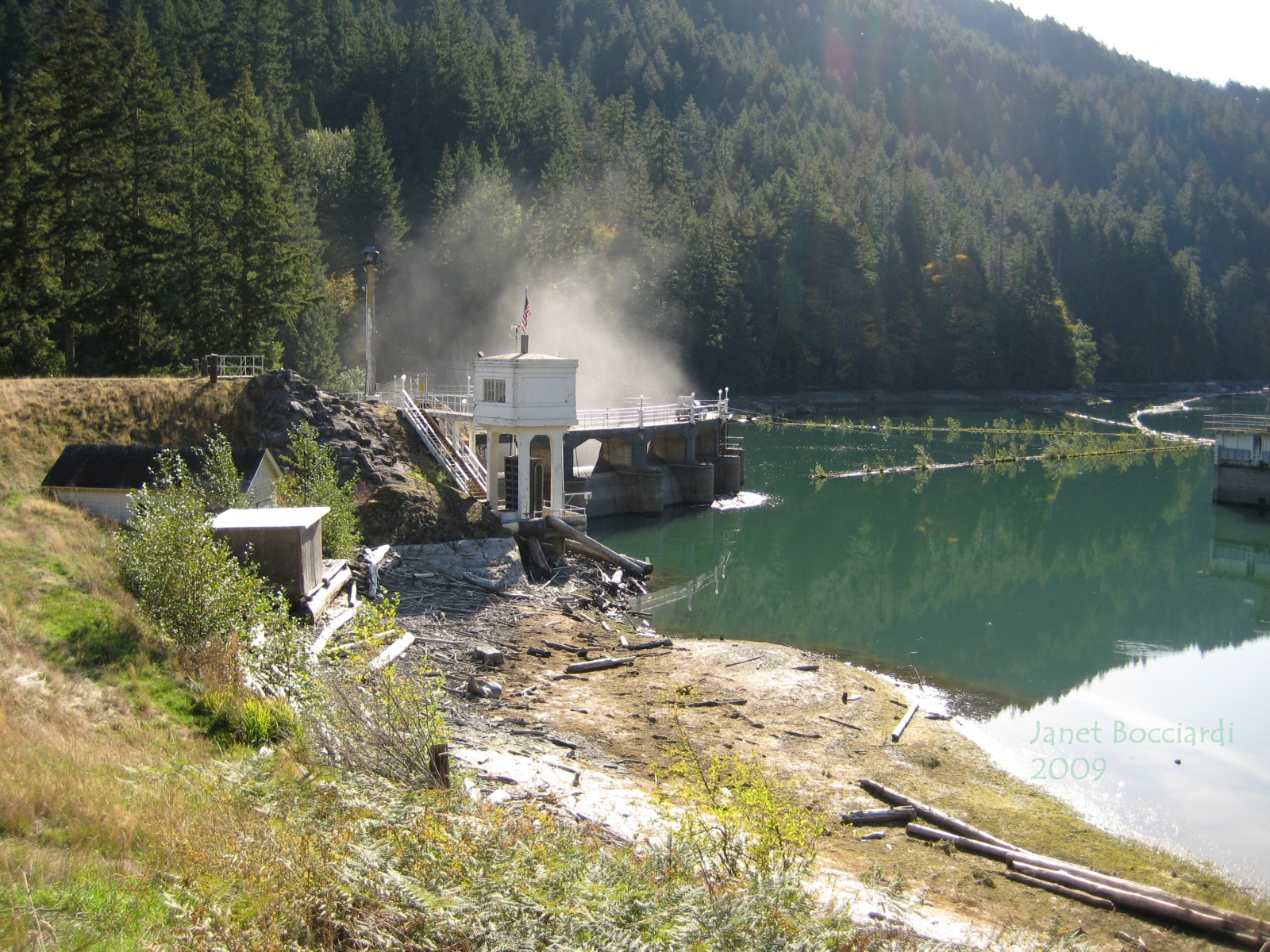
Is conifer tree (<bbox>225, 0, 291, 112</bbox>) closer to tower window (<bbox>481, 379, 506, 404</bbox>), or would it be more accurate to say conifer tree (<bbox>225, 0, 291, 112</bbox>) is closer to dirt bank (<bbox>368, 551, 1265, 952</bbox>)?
tower window (<bbox>481, 379, 506, 404</bbox>)

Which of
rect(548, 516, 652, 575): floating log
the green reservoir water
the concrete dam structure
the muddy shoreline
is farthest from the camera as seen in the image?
the muddy shoreline

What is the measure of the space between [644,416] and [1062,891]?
4050 cm

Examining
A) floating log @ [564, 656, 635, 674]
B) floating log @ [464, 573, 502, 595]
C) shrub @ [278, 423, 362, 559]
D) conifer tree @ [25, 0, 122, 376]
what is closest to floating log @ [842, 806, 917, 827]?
floating log @ [564, 656, 635, 674]

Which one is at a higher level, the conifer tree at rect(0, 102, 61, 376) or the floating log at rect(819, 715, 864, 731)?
the conifer tree at rect(0, 102, 61, 376)

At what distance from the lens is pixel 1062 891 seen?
14.9 metres

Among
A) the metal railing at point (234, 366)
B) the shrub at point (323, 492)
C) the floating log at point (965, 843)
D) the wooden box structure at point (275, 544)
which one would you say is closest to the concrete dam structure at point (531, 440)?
the metal railing at point (234, 366)

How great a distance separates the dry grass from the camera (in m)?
28.9

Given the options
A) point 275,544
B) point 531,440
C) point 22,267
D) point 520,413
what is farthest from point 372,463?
point 22,267

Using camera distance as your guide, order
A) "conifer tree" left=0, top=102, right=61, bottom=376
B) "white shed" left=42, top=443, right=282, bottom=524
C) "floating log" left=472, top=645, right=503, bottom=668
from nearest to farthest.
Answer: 1. "floating log" left=472, top=645, right=503, bottom=668
2. "white shed" left=42, top=443, right=282, bottom=524
3. "conifer tree" left=0, top=102, right=61, bottom=376

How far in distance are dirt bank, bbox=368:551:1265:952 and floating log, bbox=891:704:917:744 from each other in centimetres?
16

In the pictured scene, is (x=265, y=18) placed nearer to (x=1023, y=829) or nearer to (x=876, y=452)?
(x=876, y=452)

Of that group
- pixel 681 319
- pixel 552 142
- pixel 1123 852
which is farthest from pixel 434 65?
pixel 1123 852

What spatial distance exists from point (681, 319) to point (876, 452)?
3113cm

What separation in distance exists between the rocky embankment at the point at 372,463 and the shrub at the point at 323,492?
110 cm
